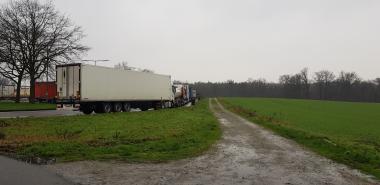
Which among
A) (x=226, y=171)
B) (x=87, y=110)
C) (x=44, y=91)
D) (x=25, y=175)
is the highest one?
(x=44, y=91)

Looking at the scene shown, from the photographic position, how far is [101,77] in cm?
3341

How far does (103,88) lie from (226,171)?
24.3 m

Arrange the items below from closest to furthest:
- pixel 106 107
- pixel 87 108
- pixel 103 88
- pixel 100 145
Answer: pixel 100 145
pixel 87 108
pixel 103 88
pixel 106 107

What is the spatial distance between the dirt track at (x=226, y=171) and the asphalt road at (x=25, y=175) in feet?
1.08

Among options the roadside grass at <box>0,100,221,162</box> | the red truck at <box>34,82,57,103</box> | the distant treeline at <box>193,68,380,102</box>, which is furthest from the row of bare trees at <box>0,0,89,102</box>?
the distant treeline at <box>193,68,380,102</box>

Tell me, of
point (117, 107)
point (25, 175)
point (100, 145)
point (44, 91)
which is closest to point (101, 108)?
point (117, 107)

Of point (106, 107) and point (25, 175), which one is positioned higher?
point (106, 107)

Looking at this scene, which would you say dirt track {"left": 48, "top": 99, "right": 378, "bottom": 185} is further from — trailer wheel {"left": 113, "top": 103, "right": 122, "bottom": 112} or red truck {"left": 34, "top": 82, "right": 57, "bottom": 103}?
red truck {"left": 34, "top": 82, "right": 57, "bottom": 103}

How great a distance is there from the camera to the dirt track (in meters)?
9.48

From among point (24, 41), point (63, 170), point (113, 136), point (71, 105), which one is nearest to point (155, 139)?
point (113, 136)

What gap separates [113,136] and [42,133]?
3.04 m

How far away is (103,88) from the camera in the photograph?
33.8m

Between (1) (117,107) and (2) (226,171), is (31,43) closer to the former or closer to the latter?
(1) (117,107)

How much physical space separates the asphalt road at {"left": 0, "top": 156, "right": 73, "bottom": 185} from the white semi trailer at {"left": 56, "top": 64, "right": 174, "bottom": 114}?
66.9 feet
